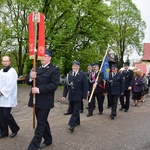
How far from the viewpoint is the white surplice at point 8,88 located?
5867 mm

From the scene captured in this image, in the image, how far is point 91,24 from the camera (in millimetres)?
25641

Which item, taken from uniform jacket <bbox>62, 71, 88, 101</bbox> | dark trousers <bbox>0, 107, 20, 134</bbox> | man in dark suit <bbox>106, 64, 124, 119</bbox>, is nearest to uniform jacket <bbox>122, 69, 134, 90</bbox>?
man in dark suit <bbox>106, 64, 124, 119</bbox>

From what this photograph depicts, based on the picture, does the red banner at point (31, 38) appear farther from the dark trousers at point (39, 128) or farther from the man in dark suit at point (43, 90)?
the dark trousers at point (39, 128)

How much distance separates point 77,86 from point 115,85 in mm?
2359

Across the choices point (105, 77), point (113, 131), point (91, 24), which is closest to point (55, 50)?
point (91, 24)

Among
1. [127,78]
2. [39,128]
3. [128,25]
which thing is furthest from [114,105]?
[128,25]

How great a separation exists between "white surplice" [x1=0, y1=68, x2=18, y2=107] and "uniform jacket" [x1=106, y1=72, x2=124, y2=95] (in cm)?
420

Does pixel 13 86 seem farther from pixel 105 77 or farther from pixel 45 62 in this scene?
pixel 105 77

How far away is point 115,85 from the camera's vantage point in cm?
932

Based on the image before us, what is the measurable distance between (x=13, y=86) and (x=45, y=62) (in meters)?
1.19

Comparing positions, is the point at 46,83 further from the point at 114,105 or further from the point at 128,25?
the point at 128,25

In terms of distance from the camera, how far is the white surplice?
5.87 meters

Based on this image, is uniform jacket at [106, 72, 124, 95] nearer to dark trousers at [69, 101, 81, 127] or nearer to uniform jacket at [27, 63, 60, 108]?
dark trousers at [69, 101, 81, 127]

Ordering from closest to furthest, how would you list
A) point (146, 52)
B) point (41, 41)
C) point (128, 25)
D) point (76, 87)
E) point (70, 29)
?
point (41, 41), point (76, 87), point (70, 29), point (128, 25), point (146, 52)
